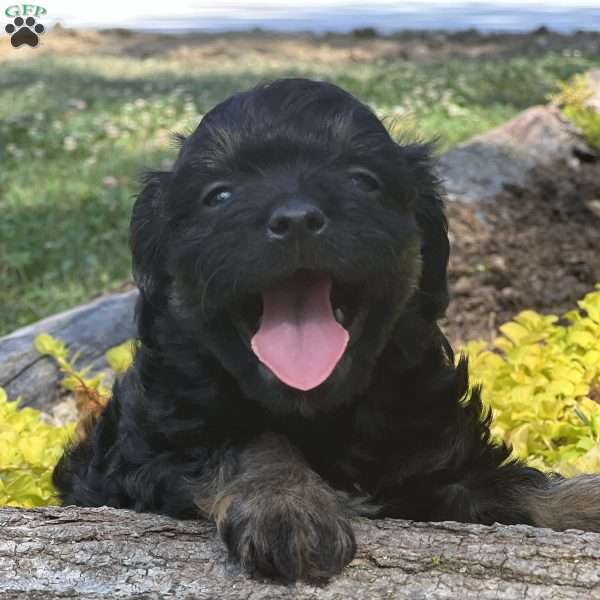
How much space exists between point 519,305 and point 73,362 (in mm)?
2565

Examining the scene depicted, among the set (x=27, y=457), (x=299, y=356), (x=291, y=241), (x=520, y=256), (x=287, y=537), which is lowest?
(x=27, y=457)

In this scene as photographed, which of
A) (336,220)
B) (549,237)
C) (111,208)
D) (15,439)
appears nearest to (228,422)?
(336,220)

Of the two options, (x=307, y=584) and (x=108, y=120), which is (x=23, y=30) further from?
(x=307, y=584)

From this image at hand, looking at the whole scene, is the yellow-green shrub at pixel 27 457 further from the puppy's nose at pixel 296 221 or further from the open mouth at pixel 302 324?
the puppy's nose at pixel 296 221

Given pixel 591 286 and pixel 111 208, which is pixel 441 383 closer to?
pixel 591 286

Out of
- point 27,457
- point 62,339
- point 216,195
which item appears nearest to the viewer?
point 216,195

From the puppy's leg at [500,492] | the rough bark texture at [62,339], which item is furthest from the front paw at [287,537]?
the rough bark texture at [62,339]

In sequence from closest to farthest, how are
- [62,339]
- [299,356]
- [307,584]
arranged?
1. [307,584]
2. [299,356]
3. [62,339]

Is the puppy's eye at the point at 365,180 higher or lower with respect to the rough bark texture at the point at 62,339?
higher

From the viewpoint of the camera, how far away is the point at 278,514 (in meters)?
2.57

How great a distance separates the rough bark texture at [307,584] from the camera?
2.50 m

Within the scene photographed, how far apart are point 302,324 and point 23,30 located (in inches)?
276

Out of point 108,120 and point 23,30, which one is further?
point 108,120

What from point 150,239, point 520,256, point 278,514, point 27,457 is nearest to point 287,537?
point 278,514
